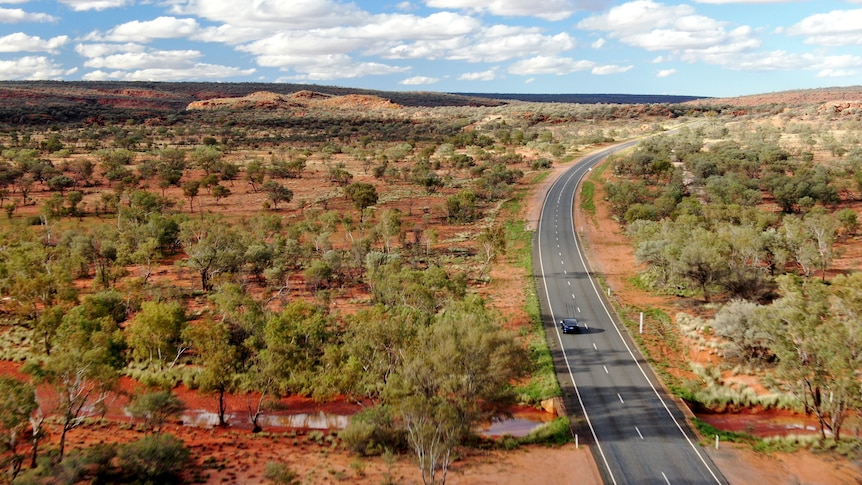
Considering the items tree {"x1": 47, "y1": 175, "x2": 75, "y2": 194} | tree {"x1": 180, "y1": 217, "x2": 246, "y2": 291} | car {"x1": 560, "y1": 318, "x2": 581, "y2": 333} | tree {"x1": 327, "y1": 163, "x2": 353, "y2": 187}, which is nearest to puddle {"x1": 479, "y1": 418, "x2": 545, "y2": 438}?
car {"x1": 560, "y1": 318, "x2": 581, "y2": 333}

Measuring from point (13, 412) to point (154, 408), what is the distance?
563 centimetres

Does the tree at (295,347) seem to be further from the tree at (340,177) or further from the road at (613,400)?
the tree at (340,177)

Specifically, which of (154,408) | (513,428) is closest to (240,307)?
(154,408)

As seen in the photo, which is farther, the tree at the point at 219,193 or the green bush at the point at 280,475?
the tree at the point at 219,193

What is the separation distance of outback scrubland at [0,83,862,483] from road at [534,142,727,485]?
4.35ft

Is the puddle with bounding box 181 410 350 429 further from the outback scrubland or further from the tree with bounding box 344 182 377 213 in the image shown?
the tree with bounding box 344 182 377 213

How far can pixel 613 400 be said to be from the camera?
27875 mm

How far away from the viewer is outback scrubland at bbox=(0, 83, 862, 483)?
22547mm

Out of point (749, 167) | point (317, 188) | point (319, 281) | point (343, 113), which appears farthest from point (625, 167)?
point (343, 113)

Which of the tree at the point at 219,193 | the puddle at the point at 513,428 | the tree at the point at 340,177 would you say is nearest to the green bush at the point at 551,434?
the puddle at the point at 513,428

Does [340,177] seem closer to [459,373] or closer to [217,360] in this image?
[217,360]

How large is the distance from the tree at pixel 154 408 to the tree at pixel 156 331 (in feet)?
20.0

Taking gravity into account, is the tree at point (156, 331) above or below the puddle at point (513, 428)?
above

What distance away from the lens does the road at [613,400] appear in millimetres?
22391
